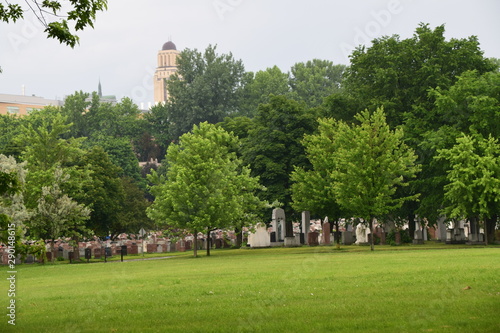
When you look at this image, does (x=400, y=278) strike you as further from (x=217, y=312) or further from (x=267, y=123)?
(x=267, y=123)

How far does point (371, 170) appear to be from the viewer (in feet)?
155

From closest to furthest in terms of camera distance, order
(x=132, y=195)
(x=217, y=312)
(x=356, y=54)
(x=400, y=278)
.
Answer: (x=217, y=312) → (x=400, y=278) → (x=356, y=54) → (x=132, y=195)

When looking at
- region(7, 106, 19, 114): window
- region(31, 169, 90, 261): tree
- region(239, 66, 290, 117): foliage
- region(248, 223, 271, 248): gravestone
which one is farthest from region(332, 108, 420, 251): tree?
region(7, 106, 19, 114): window

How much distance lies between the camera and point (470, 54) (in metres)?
54.9

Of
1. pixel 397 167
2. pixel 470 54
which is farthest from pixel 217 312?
pixel 470 54

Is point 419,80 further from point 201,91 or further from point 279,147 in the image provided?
point 201,91

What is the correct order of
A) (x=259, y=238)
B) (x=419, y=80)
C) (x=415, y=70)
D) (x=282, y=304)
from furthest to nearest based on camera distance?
(x=259, y=238) → (x=415, y=70) → (x=419, y=80) → (x=282, y=304)

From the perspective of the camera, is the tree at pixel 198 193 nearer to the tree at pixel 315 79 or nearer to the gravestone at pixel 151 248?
the gravestone at pixel 151 248

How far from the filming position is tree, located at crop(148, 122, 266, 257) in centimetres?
4997

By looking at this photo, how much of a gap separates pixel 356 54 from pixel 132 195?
1335 inches

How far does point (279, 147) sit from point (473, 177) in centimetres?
1943

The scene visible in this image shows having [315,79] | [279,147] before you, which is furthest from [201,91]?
[279,147]

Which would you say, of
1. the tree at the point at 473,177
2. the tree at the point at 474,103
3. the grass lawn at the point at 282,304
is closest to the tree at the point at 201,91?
the tree at the point at 474,103

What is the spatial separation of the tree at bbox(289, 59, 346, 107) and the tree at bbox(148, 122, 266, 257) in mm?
67094
